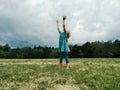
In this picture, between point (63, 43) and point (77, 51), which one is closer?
point (63, 43)

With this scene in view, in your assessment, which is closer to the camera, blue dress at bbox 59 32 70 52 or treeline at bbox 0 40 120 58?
blue dress at bbox 59 32 70 52

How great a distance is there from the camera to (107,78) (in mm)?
13422

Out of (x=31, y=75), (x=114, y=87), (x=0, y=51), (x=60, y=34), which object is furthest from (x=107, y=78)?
(x=0, y=51)

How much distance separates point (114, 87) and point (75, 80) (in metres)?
2.02

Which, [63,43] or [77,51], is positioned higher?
[77,51]

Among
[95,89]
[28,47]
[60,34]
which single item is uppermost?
[28,47]

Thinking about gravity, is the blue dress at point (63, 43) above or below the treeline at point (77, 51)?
below

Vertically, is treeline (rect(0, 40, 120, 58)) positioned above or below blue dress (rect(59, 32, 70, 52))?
above

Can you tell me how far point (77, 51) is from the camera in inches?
5915

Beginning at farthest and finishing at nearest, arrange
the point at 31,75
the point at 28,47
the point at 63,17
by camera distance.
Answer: the point at 28,47, the point at 63,17, the point at 31,75

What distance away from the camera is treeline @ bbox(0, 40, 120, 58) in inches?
Answer: 5778

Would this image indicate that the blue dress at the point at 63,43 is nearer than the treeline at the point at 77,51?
Yes

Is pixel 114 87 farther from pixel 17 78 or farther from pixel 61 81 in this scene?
pixel 17 78

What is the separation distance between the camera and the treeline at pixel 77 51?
481 ft
